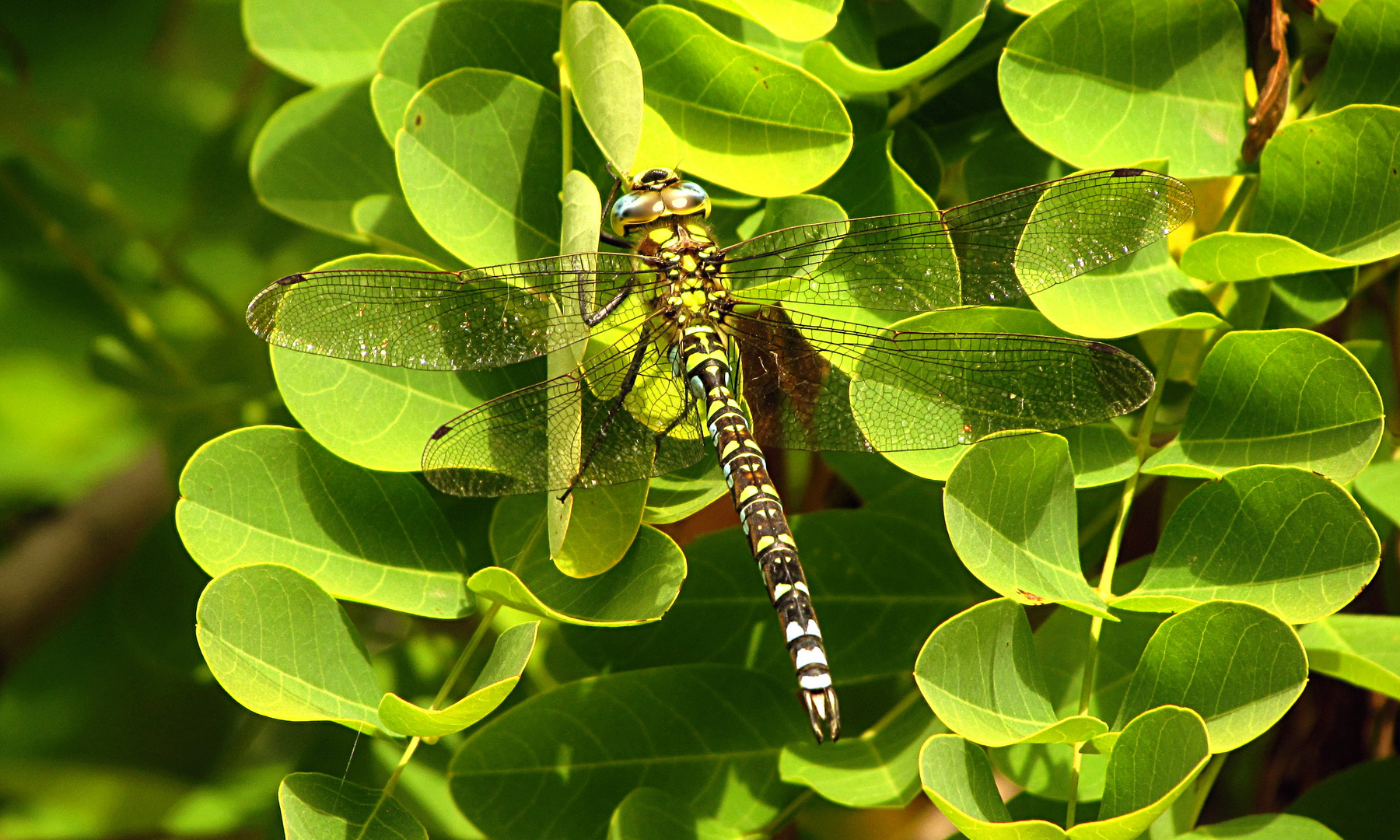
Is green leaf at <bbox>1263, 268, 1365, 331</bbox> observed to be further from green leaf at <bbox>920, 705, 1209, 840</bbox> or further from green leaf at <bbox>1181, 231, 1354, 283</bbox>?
green leaf at <bbox>920, 705, 1209, 840</bbox>

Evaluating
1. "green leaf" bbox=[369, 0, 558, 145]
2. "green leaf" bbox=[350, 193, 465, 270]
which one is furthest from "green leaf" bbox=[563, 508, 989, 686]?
"green leaf" bbox=[369, 0, 558, 145]

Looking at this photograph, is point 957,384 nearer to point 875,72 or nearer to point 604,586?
point 875,72

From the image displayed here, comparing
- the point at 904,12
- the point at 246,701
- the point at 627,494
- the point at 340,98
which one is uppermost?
the point at 904,12

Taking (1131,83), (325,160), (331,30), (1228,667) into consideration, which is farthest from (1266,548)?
(331,30)

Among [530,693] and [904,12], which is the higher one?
[904,12]

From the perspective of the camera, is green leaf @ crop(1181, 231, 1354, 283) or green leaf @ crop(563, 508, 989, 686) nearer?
green leaf @ crop(1181, 231, 1354, 283)

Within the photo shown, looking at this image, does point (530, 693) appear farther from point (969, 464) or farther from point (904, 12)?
point (904, 12)

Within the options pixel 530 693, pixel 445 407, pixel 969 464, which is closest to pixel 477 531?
pixel 445 407
